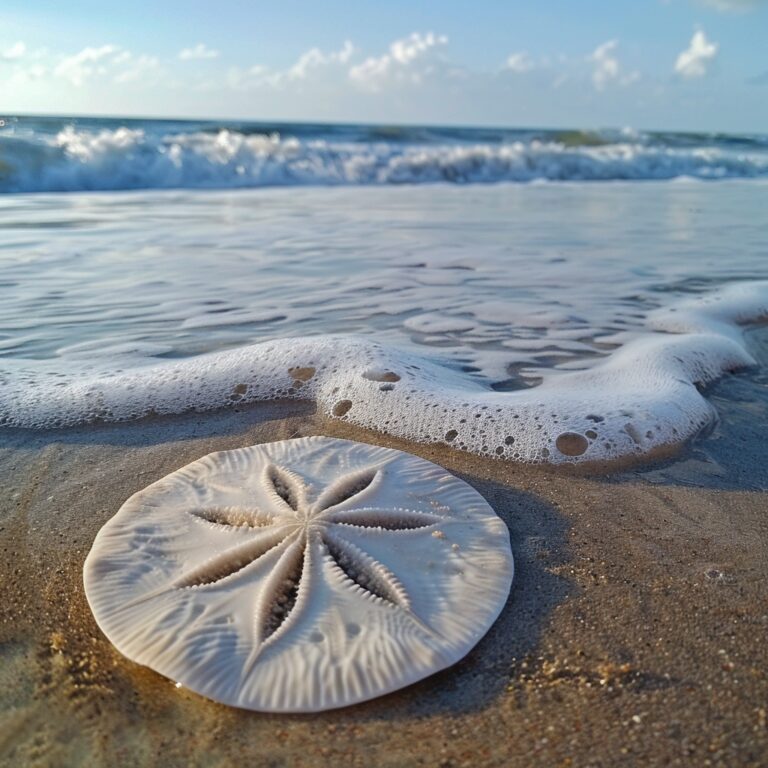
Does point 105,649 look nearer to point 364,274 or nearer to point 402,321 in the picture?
point 402,321

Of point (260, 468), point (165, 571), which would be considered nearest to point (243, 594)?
point (165, 571)

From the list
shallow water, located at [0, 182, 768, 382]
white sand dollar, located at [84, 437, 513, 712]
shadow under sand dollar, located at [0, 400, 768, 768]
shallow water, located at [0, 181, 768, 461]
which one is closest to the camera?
shadow under sand dollar, located at [0, 400, 768, 768]

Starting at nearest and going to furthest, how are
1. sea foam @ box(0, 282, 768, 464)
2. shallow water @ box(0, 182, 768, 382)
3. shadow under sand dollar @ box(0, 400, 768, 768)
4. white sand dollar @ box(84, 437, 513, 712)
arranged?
shadow under sand dollar @ box(0, 400, 768, 768)
white sand dollar @ box(84, 437, 513, 712)
sea foam @ box(0, 282, 768, 464)
shallow water @ box(0, 182, 768, 382)

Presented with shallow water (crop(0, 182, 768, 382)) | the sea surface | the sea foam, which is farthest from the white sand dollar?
shallow water (crop(0, 182, 768, 382))

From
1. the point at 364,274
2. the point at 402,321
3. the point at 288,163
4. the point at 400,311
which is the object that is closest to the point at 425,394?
the point at 402,321

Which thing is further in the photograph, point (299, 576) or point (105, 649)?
point (299, 576)

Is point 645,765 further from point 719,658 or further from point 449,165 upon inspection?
point 449,165

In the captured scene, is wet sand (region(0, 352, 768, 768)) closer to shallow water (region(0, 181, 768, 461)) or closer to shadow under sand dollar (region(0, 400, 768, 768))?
shadow under sand dollar (region(0, 400, 768, 768))
